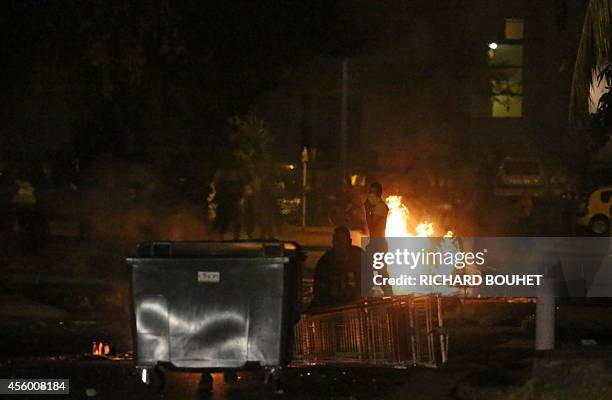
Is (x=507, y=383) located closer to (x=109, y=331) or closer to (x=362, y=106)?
(x=109, y=331)

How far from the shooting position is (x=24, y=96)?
15617mm

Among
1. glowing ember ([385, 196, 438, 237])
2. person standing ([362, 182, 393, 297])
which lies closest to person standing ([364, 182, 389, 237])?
person standing ([362, 182, 393, 297])

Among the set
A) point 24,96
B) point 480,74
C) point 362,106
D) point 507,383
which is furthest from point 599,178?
point 507,383

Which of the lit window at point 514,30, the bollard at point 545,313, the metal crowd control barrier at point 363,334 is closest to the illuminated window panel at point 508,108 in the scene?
the lit window at point 514,30

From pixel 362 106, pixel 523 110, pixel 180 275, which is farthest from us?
pixel 523 110

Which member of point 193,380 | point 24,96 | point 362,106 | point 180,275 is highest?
point 362,106

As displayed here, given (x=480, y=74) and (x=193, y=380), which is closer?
(x=193, y=380)

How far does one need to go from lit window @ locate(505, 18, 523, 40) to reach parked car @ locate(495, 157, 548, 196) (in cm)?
615

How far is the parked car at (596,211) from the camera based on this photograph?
2908 cm

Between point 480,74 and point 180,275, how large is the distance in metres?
28.6

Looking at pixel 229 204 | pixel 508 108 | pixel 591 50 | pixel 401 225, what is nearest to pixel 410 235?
pixel 401 225

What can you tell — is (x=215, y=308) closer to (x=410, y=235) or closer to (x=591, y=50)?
(x=591, y=50)

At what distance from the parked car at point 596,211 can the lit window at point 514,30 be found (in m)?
11.6

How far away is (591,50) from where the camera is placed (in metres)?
7.92
